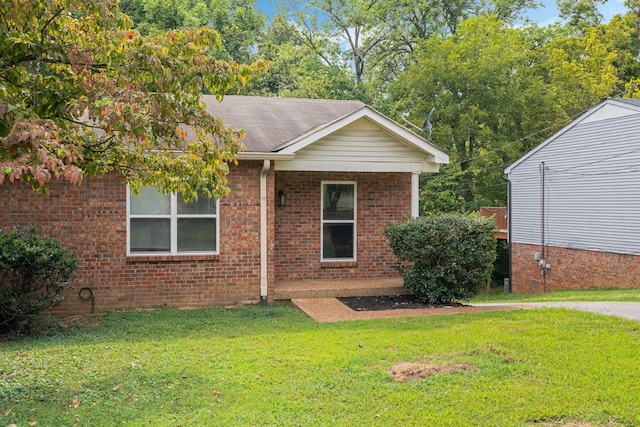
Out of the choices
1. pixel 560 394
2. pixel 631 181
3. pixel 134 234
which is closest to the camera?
pixel 560 394

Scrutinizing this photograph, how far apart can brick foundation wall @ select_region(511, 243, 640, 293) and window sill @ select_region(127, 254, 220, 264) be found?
46.5 ft

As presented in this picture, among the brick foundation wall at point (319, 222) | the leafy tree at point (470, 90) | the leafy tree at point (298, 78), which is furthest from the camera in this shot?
the leafy tree at point (470, 90)

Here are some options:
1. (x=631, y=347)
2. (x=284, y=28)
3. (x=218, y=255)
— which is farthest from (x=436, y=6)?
(x=631, y=347)

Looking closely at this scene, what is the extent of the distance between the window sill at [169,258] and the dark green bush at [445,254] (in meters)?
3.45

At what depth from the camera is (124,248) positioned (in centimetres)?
985

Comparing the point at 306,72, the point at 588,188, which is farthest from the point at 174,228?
the point at 306,72

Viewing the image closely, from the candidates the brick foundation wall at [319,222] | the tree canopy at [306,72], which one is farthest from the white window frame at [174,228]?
the brick foundation wall at [319,222]

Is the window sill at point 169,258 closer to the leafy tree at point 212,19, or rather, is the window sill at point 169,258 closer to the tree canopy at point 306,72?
the tree canopy at point 306,72

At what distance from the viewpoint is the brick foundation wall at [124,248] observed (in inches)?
376

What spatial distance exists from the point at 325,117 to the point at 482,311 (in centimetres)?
569

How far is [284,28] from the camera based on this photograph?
3638 centimetres

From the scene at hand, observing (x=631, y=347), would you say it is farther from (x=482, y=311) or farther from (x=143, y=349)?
(x=143, y=349)

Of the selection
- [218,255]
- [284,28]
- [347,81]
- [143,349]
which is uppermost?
[284,28]

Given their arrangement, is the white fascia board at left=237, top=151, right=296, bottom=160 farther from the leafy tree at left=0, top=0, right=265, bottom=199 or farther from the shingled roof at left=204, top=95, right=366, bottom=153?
the leafy tree at left=0, top=0, right=265, bottom=199
